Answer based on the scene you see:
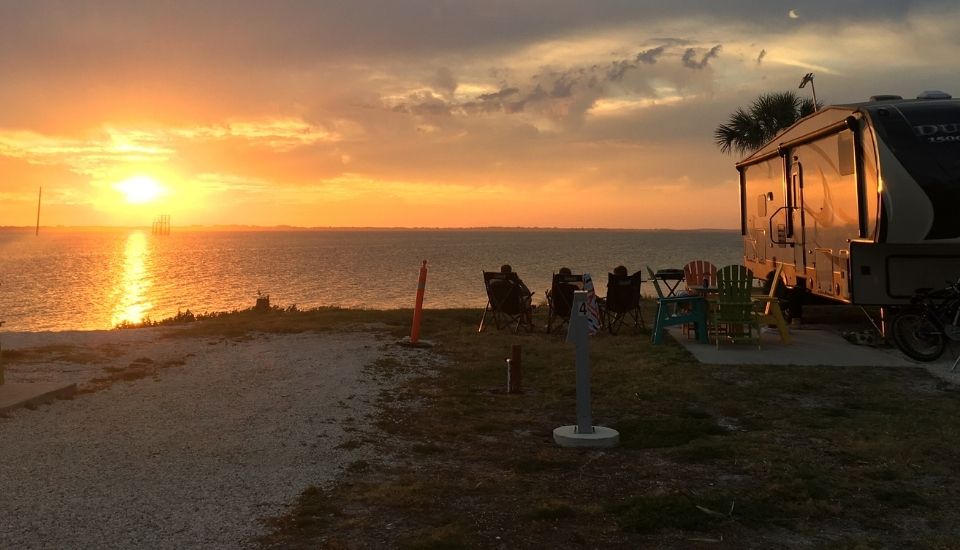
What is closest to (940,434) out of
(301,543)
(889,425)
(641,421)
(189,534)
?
(889,425)

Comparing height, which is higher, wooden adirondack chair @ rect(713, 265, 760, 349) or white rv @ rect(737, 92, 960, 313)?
white rv @ rect(737, 92, 960, 313)

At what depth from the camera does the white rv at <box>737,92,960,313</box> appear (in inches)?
338

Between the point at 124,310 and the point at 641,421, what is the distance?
3148cm

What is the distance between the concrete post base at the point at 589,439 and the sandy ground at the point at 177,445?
1577 millimetres

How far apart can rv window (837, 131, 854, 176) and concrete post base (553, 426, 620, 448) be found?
619 cm

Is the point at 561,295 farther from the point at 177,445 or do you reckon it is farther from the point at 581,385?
the point at 177,445

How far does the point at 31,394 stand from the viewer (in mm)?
6438

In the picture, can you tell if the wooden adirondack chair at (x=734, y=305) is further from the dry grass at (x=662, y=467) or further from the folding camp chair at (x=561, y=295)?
the folding camp chair at (x=561, y=295)

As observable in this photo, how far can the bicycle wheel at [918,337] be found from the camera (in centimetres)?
890

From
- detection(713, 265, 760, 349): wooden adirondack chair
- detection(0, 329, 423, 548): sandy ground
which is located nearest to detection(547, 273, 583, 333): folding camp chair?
detection(713, 265, 760, 349): wooden adirondack chair

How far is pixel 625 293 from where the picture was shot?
39.2ft

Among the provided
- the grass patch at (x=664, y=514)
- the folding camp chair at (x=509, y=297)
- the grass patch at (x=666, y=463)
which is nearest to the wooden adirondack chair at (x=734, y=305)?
the grass patch at (x=666, y=463)

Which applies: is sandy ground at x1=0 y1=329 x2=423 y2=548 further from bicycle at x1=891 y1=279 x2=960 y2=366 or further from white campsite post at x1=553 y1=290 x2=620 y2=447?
bicycle at x1=891 y1=279 x2=960 y2=366

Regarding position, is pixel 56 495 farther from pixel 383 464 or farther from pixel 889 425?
pixel 889 425
